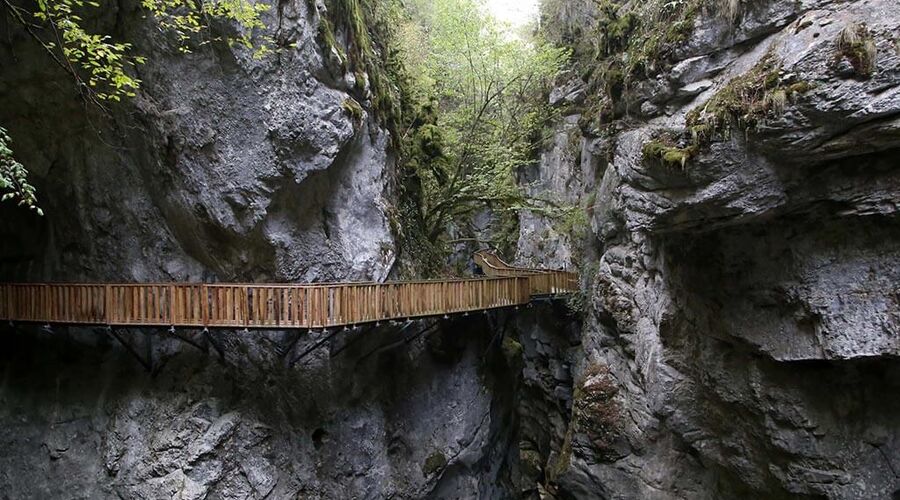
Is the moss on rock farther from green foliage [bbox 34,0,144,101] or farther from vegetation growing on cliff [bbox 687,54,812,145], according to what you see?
green foliage [bbox 34,0,144,101]

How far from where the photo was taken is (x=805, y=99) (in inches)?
251

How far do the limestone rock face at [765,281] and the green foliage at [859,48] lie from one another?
5 centimetres

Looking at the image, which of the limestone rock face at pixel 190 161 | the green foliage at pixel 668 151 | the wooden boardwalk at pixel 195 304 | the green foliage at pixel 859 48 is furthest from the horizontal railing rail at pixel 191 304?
the green foliage at pixel 859 48

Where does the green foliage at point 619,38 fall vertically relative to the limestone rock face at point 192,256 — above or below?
above

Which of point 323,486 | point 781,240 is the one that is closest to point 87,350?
point 323,486

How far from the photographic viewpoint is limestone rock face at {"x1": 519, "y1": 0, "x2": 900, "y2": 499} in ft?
21.6

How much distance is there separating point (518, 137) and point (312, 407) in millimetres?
10851

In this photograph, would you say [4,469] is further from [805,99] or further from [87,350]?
[805,99]

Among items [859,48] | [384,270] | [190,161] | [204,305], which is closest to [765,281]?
[859,48]

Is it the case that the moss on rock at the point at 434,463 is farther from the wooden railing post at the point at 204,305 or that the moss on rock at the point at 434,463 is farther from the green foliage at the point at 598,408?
the wooden railing post at the point at 204,305

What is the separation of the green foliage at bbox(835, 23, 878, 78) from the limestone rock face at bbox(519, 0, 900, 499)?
0.15 feet

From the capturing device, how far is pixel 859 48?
6000mm

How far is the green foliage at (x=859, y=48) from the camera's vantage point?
5.95m

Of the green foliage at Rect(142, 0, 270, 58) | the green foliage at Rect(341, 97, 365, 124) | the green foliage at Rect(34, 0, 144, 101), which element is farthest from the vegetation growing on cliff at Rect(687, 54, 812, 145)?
the green foliage at Rect(34, 0, 144, 101)
